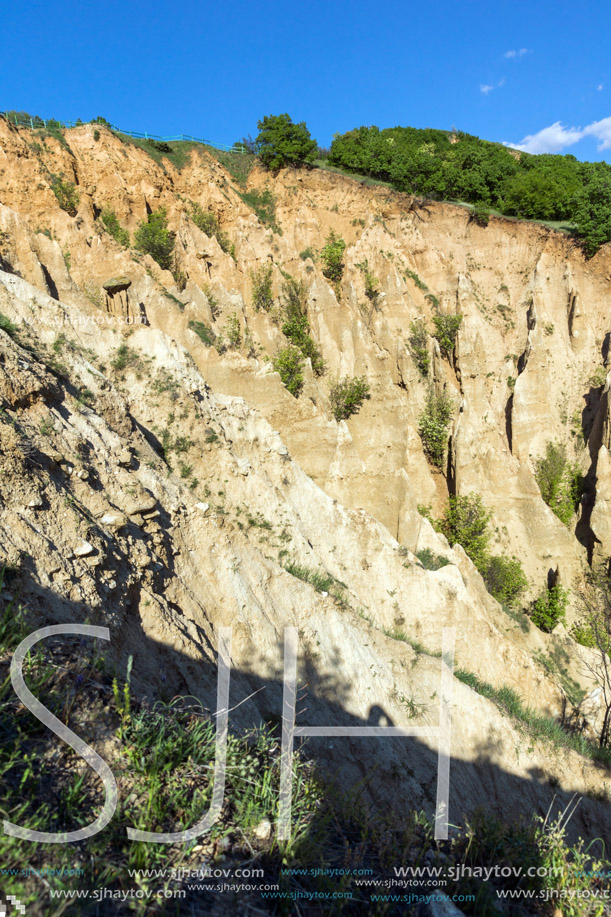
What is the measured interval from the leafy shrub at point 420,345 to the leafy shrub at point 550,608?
12.5 meters

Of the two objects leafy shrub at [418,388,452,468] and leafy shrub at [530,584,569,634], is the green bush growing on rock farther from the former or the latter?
leafy shrub at [530,584,569,634]

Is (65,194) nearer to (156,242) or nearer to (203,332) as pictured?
(156,242)

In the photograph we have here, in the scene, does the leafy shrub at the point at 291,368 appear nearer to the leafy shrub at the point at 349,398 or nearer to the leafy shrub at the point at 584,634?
the leafy shrub at the point at 349,398

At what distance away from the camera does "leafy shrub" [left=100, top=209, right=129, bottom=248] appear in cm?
2637

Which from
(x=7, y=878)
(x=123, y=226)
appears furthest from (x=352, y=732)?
(x=123, y=226)

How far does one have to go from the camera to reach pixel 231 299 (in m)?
25.0

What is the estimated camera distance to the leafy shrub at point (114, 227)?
2637 centimetres

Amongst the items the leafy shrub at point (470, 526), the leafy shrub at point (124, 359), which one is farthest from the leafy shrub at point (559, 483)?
the leafy shrub at point (124, 359)

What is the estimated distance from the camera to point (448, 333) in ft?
96.5

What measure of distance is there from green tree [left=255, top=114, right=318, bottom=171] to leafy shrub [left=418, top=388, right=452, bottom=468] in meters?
20.2

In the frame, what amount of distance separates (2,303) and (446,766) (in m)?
13.4

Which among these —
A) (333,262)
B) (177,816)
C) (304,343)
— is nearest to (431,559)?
(304,343)

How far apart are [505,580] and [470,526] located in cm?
275

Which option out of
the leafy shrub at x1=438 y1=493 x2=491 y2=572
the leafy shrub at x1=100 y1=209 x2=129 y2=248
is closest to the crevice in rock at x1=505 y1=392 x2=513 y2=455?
the leafy shrub at x1=438 y1=493 x2=491 y2=572
